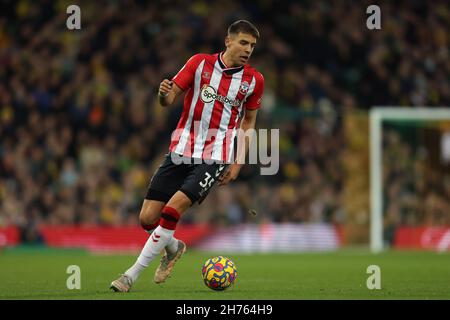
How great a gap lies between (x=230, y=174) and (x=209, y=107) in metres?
0.70

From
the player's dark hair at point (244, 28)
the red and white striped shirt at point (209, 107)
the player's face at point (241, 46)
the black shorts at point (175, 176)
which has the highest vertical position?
the player's dark hair at point (244, 28)

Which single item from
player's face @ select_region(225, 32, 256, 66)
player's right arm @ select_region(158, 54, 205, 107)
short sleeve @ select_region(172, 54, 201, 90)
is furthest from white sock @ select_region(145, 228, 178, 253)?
player's face @ select_region(225, 32, 256, 66)

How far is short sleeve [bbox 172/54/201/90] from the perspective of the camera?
9086 mm

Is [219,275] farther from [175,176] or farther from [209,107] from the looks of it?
[209,107]

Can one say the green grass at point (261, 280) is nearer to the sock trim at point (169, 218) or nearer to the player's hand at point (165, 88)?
the sock trim at point (169, 218)

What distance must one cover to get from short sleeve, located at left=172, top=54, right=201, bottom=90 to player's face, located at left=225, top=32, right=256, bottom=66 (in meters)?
0.36

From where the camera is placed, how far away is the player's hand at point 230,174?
927 cm

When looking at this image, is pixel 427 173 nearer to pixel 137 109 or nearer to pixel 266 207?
pixel 266 207

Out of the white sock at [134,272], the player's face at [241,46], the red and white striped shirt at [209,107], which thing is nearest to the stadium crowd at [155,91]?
the red and white striped shirt at [209,107]

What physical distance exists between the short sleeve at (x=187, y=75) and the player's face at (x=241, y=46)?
0.36m

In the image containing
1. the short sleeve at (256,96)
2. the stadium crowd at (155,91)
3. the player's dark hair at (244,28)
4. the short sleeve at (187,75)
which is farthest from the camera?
the stadium crowd at (155,91)

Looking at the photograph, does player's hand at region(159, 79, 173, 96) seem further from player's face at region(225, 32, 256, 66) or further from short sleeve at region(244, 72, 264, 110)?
short sleeve at region(244, 72, 264, 110)

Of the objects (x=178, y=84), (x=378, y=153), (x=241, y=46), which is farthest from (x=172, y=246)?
(x=378, y=153)
